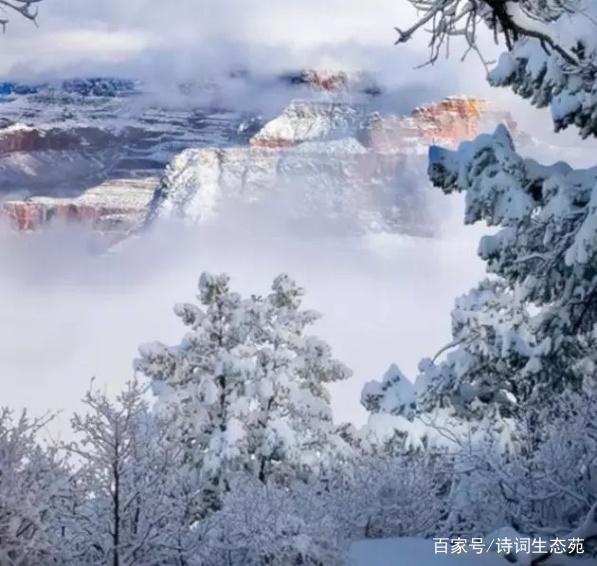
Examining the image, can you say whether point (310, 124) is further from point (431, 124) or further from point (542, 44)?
point (542, 44)

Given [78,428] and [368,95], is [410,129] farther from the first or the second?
[78,428]

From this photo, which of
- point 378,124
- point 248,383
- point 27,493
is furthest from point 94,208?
point 27,493

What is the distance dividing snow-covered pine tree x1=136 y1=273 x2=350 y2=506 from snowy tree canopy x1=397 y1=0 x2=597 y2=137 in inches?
332

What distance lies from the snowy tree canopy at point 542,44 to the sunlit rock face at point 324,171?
95776mm

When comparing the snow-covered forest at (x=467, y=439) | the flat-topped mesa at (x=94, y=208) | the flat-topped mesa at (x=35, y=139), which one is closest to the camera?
the snow-covered forest at (x=467, y=439)

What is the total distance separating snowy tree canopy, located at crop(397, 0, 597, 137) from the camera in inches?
117

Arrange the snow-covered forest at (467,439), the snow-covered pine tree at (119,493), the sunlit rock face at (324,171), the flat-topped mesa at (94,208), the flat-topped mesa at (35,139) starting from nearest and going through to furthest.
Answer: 1. the snow-covered forest at (467,439)
2. the snow-covered pine tree at (119,493)
3. the flat-topped mesa at (35,139)
4. the flat-topped mesa at (94,208)
5. the sunlit rock face at (324,171)

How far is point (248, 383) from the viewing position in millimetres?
14180

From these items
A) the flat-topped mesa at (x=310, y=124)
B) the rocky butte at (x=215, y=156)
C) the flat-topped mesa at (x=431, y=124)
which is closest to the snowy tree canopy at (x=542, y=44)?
the rocky butte at (x=215, y=156)

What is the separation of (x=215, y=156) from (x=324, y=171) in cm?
1597

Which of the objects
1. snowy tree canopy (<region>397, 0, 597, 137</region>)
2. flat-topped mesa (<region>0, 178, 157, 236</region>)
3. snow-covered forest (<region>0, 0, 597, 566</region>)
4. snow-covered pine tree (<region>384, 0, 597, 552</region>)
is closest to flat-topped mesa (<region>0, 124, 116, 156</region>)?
flat-topped mesa (<region>0, 178, 157, 236</region>)

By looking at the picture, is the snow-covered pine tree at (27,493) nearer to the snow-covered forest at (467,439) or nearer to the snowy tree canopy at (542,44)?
the snow-covered forest at (467,439)

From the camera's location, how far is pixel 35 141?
84.2m

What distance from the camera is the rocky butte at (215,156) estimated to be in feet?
276
